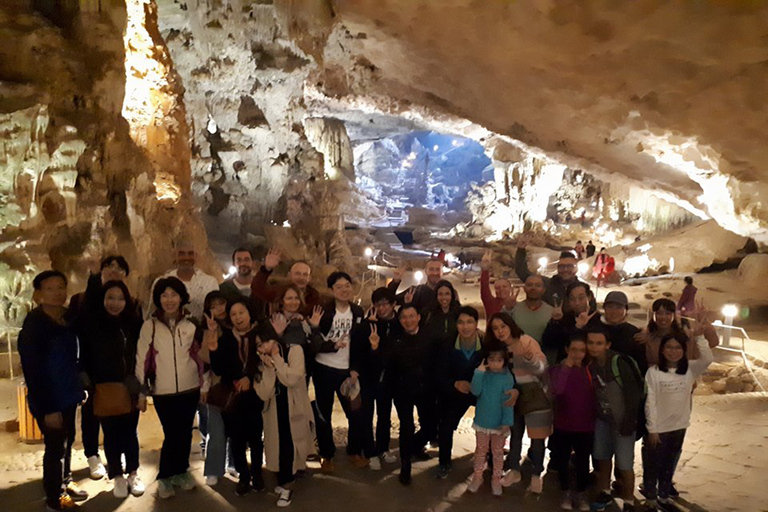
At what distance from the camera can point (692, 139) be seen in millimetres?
9586

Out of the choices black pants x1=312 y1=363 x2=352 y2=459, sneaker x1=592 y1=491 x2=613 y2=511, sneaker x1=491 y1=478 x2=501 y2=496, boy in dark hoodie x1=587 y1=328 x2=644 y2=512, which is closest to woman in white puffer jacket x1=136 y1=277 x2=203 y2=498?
black pants x1=312 y1=363 x2=352 y2=459

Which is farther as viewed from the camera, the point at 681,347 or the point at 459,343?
the point at 459,343

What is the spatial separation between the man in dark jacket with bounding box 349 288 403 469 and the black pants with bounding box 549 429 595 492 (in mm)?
1383

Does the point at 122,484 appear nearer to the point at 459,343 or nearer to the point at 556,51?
the point at 459,343

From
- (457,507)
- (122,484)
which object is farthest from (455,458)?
(122,484)

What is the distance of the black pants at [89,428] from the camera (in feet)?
13.2

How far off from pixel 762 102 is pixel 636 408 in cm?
606

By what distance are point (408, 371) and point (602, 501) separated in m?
1.74

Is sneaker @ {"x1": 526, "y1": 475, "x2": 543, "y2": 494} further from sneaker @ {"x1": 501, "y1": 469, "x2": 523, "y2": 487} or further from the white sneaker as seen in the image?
the white sneaker

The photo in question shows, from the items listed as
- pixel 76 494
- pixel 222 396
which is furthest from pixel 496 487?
pixel 76 494

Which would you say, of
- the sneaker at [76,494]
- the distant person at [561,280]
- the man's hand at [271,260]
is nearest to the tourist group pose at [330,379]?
the sneaker at [76,494]

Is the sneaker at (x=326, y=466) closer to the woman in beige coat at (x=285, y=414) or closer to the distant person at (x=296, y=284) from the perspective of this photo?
the woman in beige coat at (x=285, y=414)

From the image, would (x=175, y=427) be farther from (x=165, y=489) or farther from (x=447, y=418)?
(x=447, y=418)

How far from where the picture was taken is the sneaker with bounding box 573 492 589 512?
3975mm
